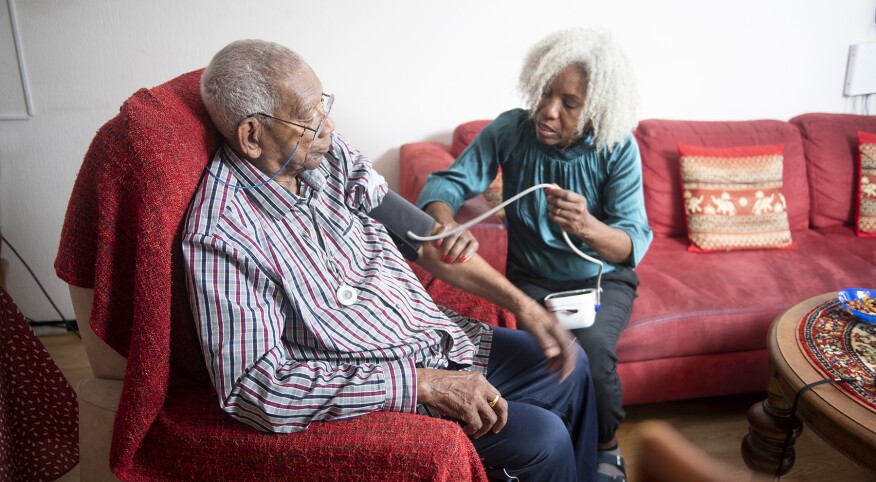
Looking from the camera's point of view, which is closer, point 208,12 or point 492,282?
point 492,282

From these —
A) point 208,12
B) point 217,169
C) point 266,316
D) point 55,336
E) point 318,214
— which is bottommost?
point 55,336

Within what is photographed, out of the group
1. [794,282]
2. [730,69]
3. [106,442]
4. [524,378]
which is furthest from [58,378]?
[730,69]

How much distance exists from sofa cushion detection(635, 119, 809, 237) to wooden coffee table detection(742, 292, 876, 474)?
0.82 metres

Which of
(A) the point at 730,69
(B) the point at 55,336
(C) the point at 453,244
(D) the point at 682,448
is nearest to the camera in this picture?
(D) the point at 682,448

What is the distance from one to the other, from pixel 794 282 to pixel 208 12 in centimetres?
219

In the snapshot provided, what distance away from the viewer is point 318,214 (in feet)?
4.04

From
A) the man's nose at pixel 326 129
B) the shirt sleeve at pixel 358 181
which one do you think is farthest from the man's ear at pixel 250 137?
the shirt sleeve at pixel 358 181

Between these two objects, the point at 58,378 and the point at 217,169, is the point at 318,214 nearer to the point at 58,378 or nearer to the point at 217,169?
the point at 217,169

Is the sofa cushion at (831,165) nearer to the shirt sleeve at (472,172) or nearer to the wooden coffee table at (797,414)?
the wooden coffee table at (797,414)

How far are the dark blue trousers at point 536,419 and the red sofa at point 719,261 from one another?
433mm

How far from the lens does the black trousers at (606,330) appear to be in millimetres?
1608

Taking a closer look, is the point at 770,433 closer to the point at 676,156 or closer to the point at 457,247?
the point at 457,247

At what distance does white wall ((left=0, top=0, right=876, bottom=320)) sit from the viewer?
85.8 inches

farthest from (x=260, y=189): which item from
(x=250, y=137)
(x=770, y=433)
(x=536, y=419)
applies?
(x=770, y=433)
